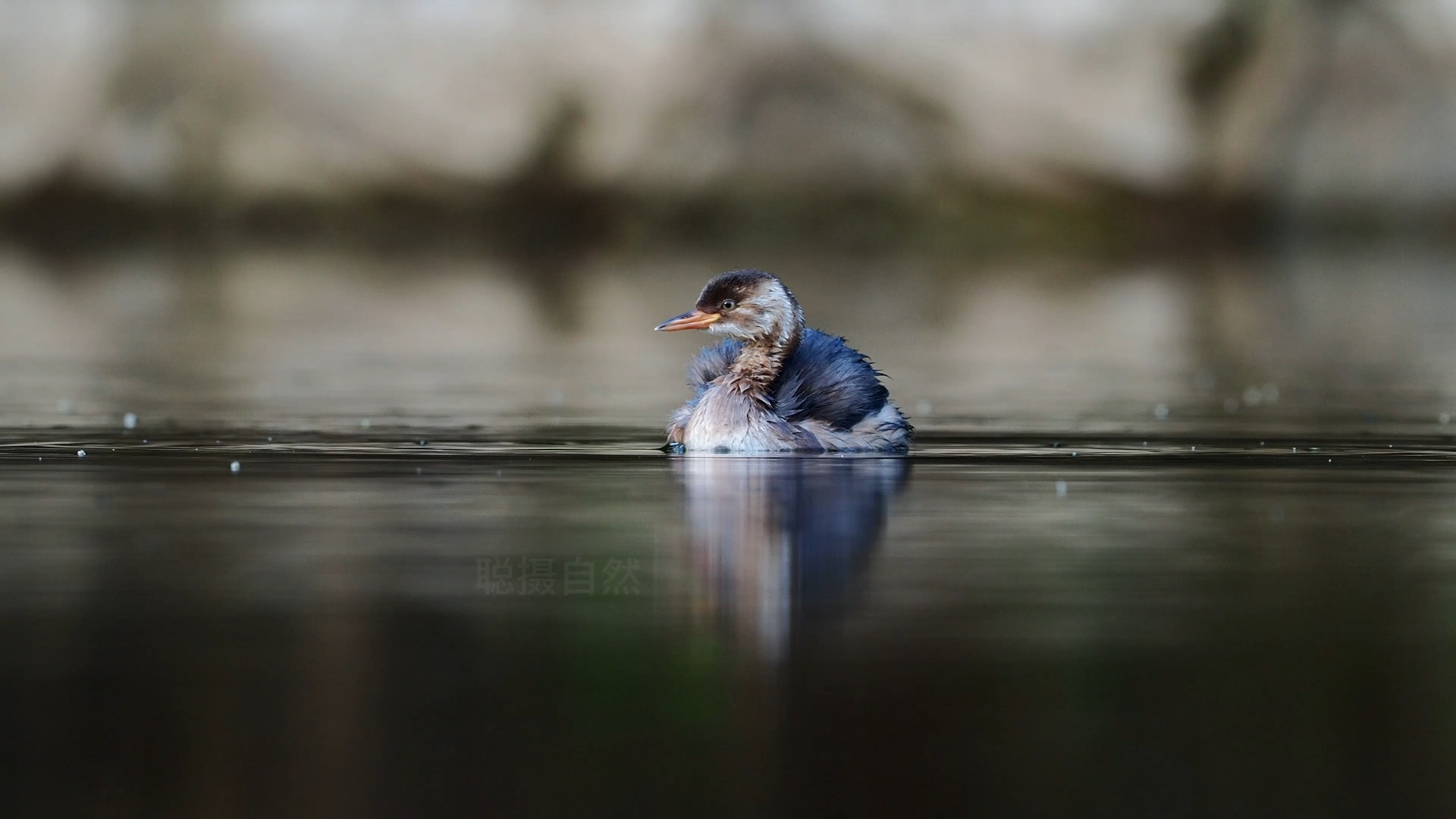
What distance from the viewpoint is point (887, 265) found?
3653 cm

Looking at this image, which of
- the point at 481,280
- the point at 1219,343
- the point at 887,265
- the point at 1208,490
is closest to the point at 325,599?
the point at 1208,490

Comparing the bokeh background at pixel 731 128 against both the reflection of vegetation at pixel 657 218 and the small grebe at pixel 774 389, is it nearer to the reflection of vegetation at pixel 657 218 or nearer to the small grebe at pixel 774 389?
the reflection of vegetation at pixel 657 218

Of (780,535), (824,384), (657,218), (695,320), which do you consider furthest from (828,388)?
(657,218)

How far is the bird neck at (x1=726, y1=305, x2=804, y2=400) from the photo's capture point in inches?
394

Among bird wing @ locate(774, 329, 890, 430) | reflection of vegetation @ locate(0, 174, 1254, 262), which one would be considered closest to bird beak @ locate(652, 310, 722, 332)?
bird wing @ locate(774, 329, 890, 430)

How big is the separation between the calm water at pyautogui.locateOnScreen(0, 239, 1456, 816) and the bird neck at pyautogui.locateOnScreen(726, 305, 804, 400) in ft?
2.00

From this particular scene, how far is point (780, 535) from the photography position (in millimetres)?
6844

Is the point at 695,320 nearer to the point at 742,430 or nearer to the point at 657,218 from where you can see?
the point at 742,430

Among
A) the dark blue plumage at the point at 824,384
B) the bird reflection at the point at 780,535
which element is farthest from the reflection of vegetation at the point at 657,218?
the bird reflection at the point at 780,535

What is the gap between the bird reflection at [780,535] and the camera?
5512mm

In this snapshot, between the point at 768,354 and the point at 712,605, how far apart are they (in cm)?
466

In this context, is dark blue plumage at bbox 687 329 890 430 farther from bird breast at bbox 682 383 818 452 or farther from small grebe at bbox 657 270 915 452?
bird breast at bbox 682 383 818 452

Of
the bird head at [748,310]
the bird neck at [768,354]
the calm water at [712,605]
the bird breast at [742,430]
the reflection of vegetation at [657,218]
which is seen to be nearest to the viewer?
the calm water at [712,605]

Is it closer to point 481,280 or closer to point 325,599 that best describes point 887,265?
point 481,280
